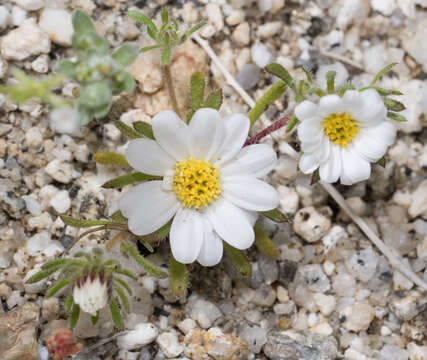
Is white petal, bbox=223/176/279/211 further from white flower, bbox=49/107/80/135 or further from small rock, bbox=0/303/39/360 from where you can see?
small rock, bbox=0/303/39/360

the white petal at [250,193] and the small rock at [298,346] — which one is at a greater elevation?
the white petal at [250,193]

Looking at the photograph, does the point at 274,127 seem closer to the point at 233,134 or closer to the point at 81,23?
the point at 233,134

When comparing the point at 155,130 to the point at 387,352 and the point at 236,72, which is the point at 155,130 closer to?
the point at 236,72

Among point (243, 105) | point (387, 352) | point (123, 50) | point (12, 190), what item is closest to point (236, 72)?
point (243, 105)

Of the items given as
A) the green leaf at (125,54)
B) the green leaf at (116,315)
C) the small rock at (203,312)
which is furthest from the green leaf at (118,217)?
the green leaf at (125,54)

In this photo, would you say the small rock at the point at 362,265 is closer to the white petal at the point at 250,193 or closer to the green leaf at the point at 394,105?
the white petal at the point at 250,193

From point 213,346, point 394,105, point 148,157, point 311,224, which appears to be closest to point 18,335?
point 213,346
